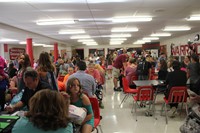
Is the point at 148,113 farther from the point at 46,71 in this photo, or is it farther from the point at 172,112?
the point at 46,71

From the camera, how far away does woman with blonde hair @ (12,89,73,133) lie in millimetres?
1459

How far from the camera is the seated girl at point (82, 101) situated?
2553 millimetres

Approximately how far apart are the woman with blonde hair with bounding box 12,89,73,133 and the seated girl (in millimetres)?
1021

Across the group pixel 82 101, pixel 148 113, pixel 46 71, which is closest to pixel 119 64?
pixel 148 113

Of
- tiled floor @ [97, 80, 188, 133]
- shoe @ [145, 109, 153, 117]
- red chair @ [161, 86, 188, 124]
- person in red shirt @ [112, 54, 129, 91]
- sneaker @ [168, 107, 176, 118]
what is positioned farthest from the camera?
person in red shirt @ [112, 54, 129, 91]

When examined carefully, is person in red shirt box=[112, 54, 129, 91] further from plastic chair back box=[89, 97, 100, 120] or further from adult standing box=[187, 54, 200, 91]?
plastic chair back box=[89, 97, 100, 120]

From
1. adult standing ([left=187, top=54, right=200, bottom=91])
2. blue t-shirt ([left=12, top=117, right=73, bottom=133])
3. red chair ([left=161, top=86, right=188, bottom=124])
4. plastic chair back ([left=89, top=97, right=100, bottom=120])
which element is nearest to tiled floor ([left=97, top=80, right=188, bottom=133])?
red chair ([left=161, top=86, right=188, bottom=124])

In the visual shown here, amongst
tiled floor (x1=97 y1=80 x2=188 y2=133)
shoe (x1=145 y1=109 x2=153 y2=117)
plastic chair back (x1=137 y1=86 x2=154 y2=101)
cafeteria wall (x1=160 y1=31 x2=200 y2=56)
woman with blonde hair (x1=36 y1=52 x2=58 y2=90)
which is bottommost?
tiled floor (x1=97 y1=80 x2=188 y2=133)

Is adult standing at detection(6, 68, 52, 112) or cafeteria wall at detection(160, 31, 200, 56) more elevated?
cafeteria wall at detection(160, 31, 200, 56)

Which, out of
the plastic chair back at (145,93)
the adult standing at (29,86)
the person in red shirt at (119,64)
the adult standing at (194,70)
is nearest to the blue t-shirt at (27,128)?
the adult standing at (29,86)

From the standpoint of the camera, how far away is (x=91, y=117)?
8.55 feet

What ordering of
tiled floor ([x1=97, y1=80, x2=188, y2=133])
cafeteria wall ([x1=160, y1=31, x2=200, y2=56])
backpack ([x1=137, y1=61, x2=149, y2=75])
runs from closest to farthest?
tiled floor ([x1=97, y1=80, x2=188, y2=133]) < backpack ([x1=137, y1=61, x2=149, y2=75]) < cafeteria wall ([x1=160, y1=31, x2=200, y2=56])

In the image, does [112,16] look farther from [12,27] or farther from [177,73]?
[12,27]

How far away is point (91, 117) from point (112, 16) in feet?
14.4
